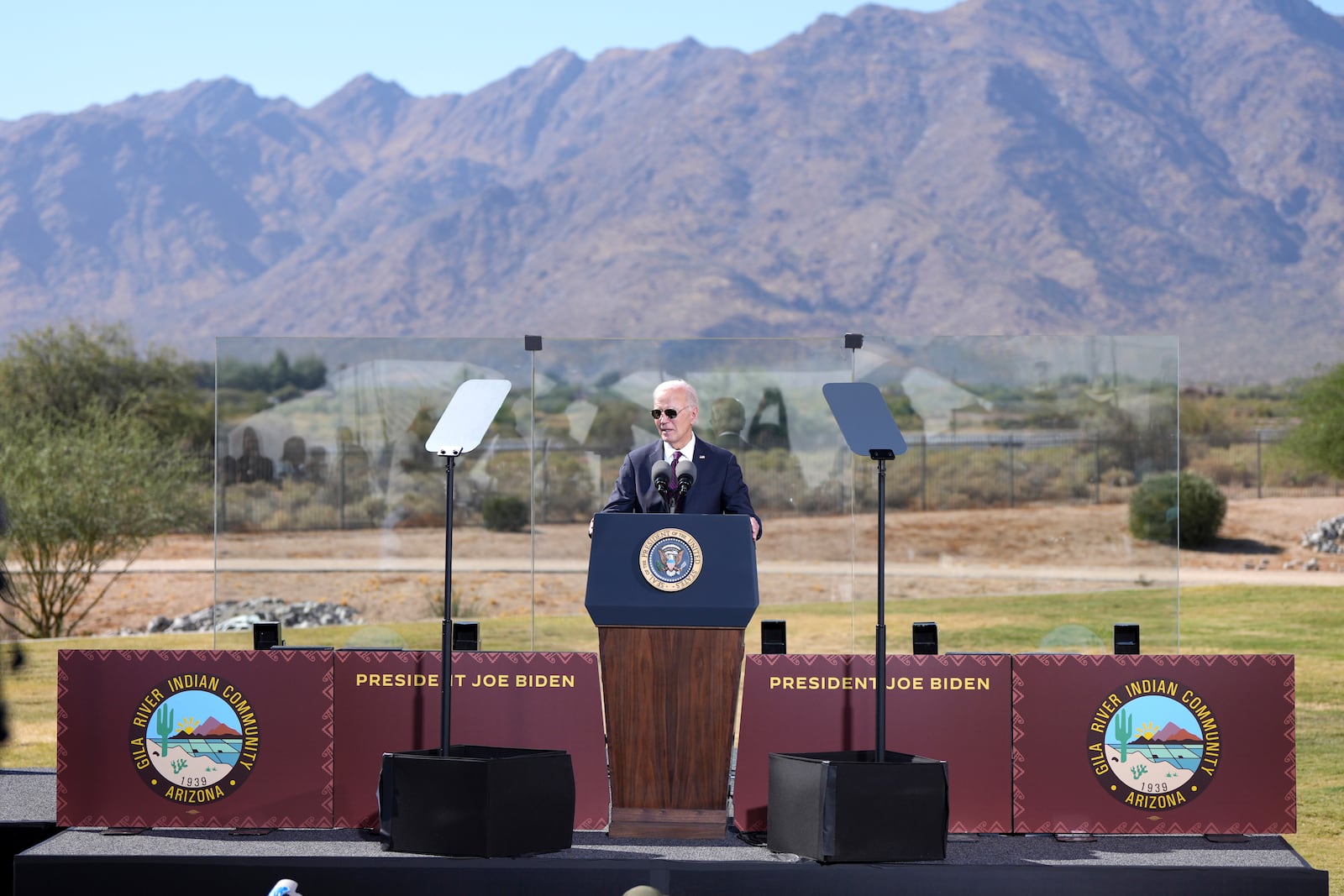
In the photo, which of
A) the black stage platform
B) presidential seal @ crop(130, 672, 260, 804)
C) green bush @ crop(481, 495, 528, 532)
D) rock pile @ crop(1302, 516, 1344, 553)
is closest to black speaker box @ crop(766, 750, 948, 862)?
the black stage platform

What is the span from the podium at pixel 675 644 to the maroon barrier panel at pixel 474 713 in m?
0.28

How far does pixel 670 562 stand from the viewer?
558cm

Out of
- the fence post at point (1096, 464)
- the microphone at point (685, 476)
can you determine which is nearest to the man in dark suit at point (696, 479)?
the microphone at point (685, 476)

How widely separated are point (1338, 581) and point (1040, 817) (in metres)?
20.7

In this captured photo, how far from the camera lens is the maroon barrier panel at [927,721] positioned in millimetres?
5855

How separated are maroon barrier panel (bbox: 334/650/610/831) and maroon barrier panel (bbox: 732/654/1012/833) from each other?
61cm

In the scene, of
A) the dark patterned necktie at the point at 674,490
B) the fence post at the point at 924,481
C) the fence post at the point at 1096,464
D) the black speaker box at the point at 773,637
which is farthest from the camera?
the fence post at the point at 924,481

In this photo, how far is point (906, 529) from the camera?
1286 centimetres

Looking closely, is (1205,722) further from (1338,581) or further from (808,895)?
(1338,581)

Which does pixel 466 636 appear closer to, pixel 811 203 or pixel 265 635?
pixel 265 635

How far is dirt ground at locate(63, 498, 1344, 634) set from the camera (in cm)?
1022

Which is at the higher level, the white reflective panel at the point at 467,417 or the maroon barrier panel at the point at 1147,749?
the white reflective panel at the point at 467,417

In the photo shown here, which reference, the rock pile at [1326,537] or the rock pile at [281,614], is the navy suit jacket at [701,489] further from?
the rock pile at [1326,537]

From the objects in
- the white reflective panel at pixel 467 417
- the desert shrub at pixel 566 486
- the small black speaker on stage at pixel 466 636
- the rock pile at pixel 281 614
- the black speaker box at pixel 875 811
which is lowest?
the black speaker box at pixel 875 811
